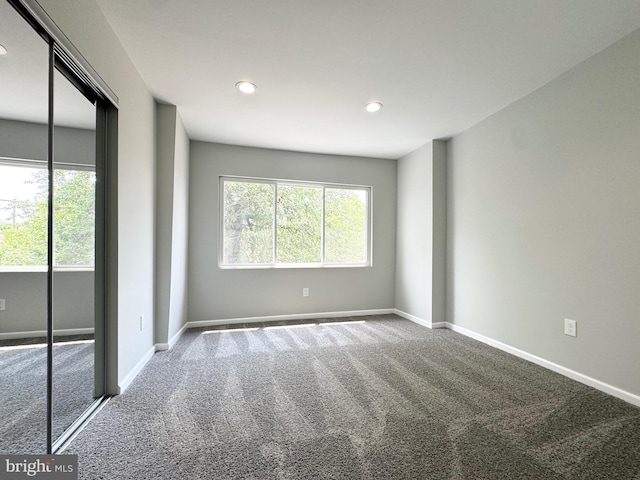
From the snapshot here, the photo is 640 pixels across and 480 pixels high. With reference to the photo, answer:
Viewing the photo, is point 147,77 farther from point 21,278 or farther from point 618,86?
point 618,86

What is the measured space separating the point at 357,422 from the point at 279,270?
2.62 meters

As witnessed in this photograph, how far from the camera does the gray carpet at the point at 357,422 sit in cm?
138

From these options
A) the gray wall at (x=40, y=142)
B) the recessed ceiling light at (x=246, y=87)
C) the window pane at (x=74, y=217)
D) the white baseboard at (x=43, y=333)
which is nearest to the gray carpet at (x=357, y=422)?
the white baseboard at (x=43, y=333)

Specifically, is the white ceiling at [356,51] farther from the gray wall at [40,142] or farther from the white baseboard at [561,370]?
the white baseboard at [561,370]

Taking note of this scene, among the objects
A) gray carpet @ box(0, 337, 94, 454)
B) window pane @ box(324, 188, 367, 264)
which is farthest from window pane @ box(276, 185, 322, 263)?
gray carpet @ box(0, 337, 94, 454)

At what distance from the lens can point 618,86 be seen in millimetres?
2020

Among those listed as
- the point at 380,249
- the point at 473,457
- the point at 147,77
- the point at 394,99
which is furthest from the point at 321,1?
the point at 380,249

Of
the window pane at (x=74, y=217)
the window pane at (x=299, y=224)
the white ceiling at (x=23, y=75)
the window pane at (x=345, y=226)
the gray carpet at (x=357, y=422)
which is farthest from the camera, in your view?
the window pane at (x=345, y=226)

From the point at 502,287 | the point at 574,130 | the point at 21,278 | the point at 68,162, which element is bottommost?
the point at 502,287

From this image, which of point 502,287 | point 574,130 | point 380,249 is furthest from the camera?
point 380,249

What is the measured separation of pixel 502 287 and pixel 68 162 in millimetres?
3690

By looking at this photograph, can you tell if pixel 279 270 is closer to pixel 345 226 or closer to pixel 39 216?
pixel 345 226

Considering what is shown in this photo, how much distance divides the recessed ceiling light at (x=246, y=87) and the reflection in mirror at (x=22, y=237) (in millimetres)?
1392

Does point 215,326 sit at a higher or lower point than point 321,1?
lower
